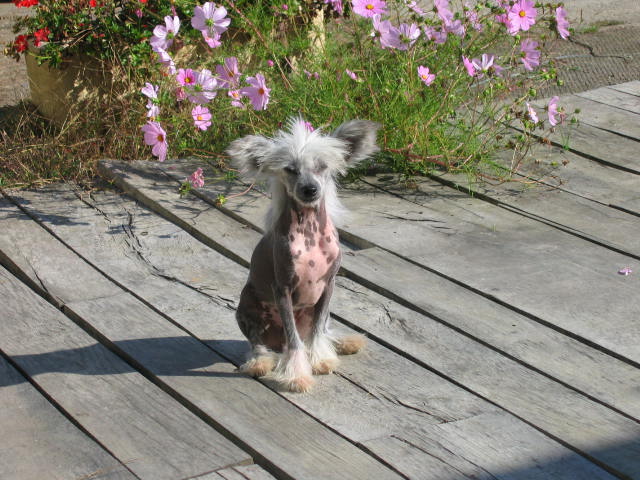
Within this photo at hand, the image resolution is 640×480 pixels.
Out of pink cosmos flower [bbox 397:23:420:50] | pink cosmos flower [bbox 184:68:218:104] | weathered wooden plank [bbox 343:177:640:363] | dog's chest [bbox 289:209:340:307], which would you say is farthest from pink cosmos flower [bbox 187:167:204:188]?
dog's chest [bbox 289:209:340:307]

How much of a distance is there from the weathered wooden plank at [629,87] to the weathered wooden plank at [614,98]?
0.05 metres

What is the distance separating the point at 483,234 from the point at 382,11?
134cm

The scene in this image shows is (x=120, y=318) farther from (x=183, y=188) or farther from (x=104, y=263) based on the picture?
(x=183, y=188)

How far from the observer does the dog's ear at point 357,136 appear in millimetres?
2834

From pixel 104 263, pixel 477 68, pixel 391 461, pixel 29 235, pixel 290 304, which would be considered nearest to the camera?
pixel 391 461

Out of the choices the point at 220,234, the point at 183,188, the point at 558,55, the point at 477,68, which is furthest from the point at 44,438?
the point at 558,55

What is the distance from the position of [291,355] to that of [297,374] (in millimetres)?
65

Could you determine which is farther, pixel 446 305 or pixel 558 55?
pixel 558 55

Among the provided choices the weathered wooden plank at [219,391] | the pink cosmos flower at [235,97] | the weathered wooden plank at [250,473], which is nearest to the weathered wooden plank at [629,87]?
the pink cosmos flower at [235,97]

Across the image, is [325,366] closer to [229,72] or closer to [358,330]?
[358,330]

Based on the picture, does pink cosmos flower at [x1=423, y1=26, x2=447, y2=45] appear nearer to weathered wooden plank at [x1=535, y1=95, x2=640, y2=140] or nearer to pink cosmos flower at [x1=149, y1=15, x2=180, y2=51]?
weathered wooden plank at [x1=535, y1=95, x2=640, y2=140]

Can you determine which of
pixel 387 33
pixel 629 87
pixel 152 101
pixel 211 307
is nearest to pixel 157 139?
pixel 152 101

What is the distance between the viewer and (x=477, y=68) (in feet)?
14.5

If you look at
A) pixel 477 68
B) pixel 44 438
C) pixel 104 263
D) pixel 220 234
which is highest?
pixel 477 68
